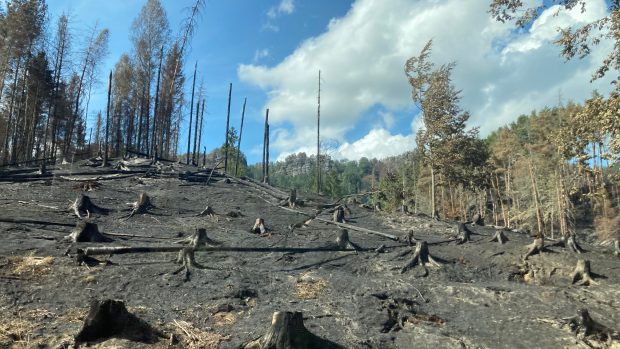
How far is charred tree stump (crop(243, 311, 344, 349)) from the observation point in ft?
16.4

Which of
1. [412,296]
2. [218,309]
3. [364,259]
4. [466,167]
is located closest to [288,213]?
[364,259]

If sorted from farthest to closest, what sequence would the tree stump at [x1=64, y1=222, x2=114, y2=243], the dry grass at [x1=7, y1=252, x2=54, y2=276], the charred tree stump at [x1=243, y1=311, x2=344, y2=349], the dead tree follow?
the dead tree, the tree stump at [x1=64, y1=222, x2=114, y2=243], the dry grass at [x1=7, y1=252, x2=54, y2=276], the charred tree stump at [x1=243, y1=311, x2=344, y2=349]

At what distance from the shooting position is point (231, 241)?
33.6ft

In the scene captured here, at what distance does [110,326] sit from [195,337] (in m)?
1.00

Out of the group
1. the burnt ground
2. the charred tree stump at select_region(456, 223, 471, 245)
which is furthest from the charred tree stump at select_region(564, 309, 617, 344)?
the charred tree stump at select_region(456, 223, 471, 245)

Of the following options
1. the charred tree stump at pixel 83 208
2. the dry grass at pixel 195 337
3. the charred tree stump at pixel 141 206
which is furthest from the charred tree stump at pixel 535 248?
the charred tree stump at pixel 83 208

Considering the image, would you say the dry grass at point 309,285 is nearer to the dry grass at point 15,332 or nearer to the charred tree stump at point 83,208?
the dry grass at point 15,332

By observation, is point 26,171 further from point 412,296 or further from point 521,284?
point 521,284

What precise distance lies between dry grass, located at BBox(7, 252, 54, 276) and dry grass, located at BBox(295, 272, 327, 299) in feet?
12.7

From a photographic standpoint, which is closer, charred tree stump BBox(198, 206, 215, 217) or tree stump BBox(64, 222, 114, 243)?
tree stump BBox(64, 222, 114, 243)

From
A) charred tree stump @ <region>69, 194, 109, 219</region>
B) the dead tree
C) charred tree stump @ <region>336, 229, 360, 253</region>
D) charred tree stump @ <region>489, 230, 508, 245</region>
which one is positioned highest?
the dead tree

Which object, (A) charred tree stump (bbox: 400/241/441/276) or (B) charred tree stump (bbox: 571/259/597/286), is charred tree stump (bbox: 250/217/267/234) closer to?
(A) charred tree stump (bbox: 400/241/441/276)

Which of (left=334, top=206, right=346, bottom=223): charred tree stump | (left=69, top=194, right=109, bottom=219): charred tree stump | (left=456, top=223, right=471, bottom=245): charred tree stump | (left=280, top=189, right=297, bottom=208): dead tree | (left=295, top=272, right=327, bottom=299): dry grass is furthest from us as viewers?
(left=280, top=189, right=297, bottom=208): dead tree

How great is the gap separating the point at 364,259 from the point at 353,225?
3063 millimetres
